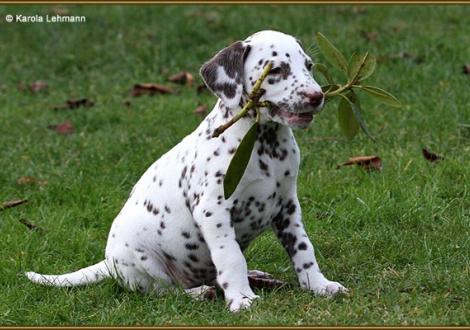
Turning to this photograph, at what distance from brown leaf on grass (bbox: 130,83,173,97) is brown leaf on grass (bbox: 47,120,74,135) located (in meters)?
1.03

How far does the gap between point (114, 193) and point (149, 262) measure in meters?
1.75

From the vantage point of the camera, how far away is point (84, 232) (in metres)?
6.00

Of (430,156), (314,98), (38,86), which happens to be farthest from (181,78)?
(314,98)

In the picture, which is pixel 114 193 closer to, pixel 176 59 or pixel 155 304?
pixel 155 304

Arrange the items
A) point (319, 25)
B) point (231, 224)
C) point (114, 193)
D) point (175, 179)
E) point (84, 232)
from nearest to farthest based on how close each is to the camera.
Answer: point (231, 224), point (175, 179), point (84, 232), point (114, 193), point (319, 25)

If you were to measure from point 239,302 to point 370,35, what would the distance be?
20.4ft

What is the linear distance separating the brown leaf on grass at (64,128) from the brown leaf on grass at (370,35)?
3462 mm

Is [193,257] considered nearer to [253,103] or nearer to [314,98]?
[253,103]

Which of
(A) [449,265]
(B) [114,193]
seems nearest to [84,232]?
(B) [114,193]

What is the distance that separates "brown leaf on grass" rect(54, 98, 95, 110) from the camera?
9.12 meters

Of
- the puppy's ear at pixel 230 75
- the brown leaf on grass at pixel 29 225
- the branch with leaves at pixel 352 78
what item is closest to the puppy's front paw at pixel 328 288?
the branch with leaves at pixel 352 78

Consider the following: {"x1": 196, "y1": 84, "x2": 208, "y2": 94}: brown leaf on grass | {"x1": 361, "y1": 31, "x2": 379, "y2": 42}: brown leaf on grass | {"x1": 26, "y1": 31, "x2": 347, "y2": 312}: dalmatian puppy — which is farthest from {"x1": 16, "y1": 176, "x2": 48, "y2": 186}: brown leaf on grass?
{"x1": 361, "y1": 31, "x2": 379, "y2": 42}: brown leaf on grass

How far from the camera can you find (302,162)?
7031mm

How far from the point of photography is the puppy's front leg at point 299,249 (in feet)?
15.6
